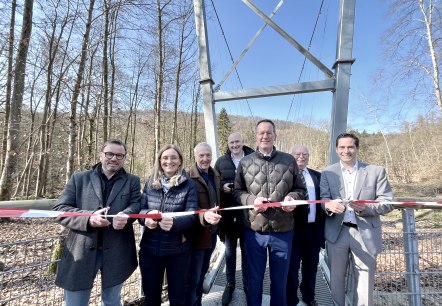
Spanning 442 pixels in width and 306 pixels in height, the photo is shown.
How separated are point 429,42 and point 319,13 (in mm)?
7735

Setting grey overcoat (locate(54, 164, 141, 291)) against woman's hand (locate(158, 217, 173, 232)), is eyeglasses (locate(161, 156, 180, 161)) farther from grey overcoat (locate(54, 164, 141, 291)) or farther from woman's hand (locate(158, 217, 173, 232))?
woman's hand (locate(158, 217, 173, 232))

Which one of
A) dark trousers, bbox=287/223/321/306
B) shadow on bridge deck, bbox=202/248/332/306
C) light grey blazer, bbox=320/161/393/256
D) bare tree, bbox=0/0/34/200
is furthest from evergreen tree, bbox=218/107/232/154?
light grey blazer, bbox=320/161/393/256

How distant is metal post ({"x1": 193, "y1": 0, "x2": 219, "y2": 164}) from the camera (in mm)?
4113

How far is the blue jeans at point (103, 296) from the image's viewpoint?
1855 mm

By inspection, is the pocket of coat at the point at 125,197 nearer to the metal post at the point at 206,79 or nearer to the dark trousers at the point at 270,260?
the dark trousers at the point at 270,260

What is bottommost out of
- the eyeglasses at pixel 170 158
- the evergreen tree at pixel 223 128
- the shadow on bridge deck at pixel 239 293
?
the shadow on bridge deck at pixel 239 293

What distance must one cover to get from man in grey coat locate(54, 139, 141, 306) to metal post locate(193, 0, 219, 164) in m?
2.15

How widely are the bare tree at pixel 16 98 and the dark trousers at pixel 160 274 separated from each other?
5.37 m

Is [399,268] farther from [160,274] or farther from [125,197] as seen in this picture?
[125,197]

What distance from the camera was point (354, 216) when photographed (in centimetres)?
220

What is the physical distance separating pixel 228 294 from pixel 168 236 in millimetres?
1320

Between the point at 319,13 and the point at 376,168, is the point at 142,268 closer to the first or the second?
the point at 376,168

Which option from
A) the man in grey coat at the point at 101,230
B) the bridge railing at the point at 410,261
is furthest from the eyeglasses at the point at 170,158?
the bridge railing at the point at 410,261

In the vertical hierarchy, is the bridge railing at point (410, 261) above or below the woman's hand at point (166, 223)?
below
